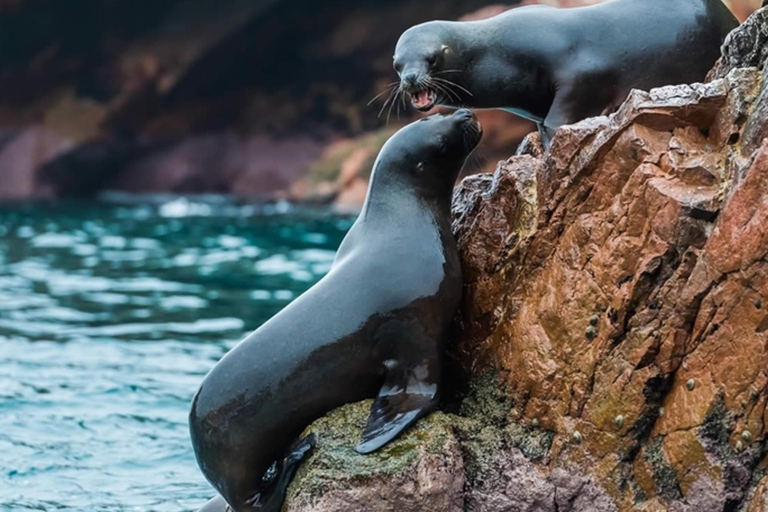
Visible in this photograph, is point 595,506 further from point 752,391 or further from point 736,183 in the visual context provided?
point 736,183

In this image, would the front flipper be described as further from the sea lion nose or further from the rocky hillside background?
the rocky hillside background

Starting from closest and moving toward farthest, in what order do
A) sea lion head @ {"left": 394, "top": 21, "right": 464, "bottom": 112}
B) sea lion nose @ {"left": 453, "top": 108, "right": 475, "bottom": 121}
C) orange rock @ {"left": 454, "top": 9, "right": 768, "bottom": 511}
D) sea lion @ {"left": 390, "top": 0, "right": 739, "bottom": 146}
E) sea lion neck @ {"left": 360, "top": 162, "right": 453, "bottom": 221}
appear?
orange rock @ {"left": 454, "top": 9, "right": 768, "bottom": 511} < sea lion neck @ {"left": 360, "top": 162, "right": 453, "bottom": 221} < sea lion nose @ {"left": 453, "top": 108, "right": 475, "bottom": 121} < sea lion @ {"left": 390, "top": 0, "right": 739, "bottom": 146} < sea lion head @ {"left": 394, "top": 21, "right": 464, "bottom": 112}

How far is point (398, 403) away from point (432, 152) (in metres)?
1.24

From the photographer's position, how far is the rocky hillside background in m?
22.8

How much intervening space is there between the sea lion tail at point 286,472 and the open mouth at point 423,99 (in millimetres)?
1816

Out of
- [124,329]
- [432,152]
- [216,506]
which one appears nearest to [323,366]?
[216,506]

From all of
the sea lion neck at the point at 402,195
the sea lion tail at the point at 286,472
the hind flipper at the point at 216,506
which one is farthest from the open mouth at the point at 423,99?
the hind flipper at the point at 216,506

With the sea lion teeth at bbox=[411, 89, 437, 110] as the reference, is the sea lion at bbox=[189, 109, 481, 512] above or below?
below

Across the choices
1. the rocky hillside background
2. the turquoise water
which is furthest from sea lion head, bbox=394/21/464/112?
the rocky hillside background

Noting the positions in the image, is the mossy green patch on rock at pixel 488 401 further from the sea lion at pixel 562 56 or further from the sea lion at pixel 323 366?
the sea lion at pixel 562 56

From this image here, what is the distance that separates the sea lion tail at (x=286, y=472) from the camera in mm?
4145

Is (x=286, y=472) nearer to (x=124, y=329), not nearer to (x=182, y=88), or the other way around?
(x=124, y=329)

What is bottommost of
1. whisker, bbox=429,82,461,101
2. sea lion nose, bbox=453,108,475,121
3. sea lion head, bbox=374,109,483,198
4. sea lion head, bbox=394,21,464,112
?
sea lion head, bbox=374,109,483,198

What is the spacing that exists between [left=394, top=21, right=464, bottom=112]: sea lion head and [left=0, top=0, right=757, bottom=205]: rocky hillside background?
16670 mm
